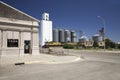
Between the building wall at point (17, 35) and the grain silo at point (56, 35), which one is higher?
the grain silo at point (56, 35)

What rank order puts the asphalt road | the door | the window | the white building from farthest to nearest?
1. the door
2. the window
3. the white building
4. the asphalt road

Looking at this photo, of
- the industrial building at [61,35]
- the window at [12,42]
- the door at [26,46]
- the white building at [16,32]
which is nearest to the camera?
the white building at [16,32]

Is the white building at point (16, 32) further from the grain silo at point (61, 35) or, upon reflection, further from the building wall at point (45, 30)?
the grain silo at point (61, 35)

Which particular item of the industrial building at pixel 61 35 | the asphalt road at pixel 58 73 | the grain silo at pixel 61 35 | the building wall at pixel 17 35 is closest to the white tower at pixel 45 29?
the industrial building at pixel 61 35

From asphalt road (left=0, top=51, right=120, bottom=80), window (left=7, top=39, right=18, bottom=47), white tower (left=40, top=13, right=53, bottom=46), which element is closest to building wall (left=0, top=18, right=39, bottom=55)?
window (left=7, top=39, right=18, bottom=47)

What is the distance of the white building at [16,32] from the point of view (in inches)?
885

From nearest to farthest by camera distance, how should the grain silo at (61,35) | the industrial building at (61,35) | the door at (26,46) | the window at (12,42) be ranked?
the window at (12,42) < the door at (26,46) < the grain silo at (61,35) < the industrial building at (61,35)

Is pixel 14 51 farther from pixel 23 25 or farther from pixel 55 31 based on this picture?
pixel 55 31

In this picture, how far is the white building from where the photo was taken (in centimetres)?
2248

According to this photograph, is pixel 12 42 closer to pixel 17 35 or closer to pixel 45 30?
pixel 17 35

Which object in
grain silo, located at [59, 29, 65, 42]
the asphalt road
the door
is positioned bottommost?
the asphalt road

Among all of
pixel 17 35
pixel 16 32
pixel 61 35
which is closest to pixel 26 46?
pixel 17 35

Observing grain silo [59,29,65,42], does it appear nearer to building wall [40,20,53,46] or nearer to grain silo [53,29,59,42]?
grain silo [53,29,59,42]

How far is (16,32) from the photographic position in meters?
23.6
